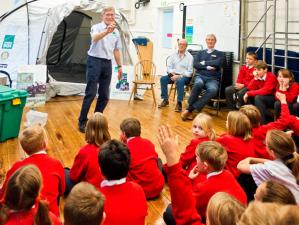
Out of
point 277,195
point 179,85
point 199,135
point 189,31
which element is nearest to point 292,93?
point 199,135

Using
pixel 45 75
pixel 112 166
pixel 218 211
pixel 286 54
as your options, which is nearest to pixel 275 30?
pixel 286 54

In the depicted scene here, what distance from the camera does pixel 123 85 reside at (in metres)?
7.00

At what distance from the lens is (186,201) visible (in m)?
1.47

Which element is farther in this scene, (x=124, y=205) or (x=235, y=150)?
(x=235, y=150)

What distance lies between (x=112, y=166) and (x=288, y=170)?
1067 mm

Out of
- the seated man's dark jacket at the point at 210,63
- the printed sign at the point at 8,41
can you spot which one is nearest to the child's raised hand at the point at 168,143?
the seated man's dark jacket at the point at 210,63

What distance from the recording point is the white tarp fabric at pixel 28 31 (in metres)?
6.36

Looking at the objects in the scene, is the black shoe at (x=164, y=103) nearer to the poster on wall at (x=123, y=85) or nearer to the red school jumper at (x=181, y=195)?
the poster on wall at (x=123, y=85)

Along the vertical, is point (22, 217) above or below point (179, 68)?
below

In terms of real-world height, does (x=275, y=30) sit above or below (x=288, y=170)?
above

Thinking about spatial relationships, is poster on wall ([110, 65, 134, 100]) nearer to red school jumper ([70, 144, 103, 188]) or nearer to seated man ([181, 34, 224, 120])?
seated man ([181, 34, 224, 120])

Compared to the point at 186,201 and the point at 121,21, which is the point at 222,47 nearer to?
the point at 121,21

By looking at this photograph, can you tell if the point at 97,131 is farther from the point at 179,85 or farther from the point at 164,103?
the point at 164,103

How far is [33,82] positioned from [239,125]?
14.0ft
